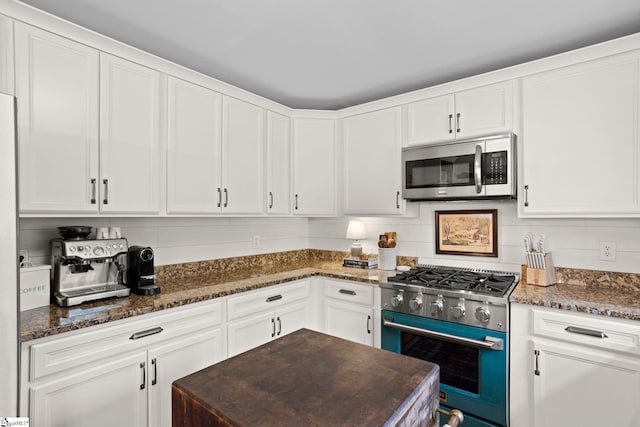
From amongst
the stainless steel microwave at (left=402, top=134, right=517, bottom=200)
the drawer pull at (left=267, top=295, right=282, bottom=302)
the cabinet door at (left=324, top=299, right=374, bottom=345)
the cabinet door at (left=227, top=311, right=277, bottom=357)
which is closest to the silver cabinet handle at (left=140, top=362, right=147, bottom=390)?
the cabinet door at (left=227, top=311, right=277, bottom=357)

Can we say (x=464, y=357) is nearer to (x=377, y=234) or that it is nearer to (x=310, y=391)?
(x=377, y=234)

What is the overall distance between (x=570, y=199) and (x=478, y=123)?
0.79 metres

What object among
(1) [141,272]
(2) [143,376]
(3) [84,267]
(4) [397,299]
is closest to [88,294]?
(3) [84,267]

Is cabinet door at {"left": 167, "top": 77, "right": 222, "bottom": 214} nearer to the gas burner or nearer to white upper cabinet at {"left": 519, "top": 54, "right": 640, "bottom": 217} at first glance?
the gas burner

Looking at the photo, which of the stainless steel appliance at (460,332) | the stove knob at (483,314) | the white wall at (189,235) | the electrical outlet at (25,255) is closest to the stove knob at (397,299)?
the stainless steel appliance at (460,332)

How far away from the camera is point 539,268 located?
2361 mm

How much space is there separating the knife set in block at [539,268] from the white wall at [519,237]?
13cm

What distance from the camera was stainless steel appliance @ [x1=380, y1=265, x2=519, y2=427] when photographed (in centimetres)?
209

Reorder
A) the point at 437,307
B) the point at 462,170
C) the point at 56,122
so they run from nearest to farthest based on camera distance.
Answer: the point at 56,122 → the point at 437,307 → the point at 462,170

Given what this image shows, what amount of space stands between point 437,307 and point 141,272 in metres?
1.90

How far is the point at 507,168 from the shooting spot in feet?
7.84

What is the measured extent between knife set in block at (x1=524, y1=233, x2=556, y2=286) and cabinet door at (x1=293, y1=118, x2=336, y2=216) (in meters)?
1.64

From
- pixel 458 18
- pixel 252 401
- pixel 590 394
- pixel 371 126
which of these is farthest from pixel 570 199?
pixel 252 401

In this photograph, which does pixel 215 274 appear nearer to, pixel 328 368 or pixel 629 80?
pixel 328 368
